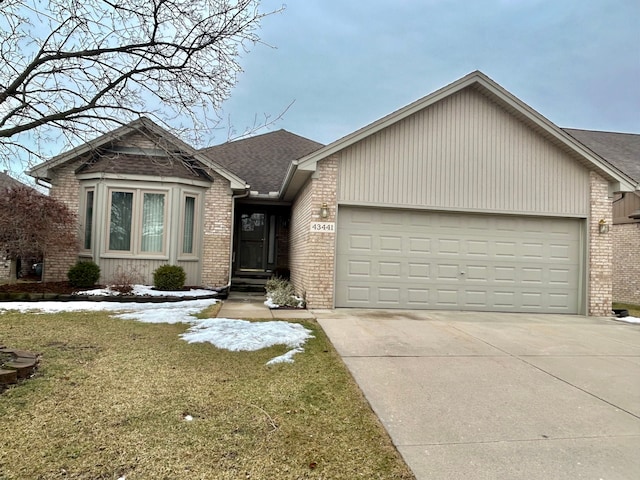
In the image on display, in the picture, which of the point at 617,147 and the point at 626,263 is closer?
the point at 626,263

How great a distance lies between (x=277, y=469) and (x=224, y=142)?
3.78 m

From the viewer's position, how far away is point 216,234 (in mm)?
10609

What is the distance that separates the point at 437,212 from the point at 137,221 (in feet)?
24.3

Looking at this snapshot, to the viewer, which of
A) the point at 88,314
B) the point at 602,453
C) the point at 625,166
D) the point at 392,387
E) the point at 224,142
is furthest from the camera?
the point at 625,166

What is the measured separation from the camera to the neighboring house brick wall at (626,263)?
42.9ft

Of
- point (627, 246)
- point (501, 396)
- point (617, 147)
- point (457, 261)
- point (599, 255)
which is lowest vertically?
point (501, 396)

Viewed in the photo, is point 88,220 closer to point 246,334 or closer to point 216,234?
point 216,234

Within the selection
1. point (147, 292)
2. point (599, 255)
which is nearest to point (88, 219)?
point (147, 292)

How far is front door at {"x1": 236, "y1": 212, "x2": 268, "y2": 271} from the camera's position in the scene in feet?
42.6

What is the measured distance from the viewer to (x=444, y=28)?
1044 cm

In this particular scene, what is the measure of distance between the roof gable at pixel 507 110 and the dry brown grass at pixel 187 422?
4770 millimetres

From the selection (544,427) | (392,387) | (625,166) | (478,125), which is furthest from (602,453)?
(625,166)

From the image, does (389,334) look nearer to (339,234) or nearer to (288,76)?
(339,234)

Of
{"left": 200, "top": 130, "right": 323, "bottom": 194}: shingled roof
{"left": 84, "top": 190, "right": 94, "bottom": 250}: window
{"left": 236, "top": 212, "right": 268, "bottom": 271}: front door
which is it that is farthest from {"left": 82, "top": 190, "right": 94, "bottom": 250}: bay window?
{"left": 236, "top": 212, "right": 268, "bottom": 271}: front door
